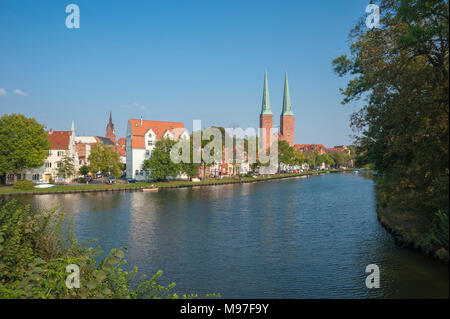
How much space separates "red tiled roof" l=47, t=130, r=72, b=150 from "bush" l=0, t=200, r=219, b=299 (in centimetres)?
7118

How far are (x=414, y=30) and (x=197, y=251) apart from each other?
17.3 metres

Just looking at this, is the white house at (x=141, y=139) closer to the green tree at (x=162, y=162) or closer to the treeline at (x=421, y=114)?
the green tree at (x=162, y=162)

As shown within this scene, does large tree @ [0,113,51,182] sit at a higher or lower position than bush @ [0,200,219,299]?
higher

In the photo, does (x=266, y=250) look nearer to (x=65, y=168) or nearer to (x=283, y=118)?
(x=65, y=168)

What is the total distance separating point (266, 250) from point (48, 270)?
631 inches

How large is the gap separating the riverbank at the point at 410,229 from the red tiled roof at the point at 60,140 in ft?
227

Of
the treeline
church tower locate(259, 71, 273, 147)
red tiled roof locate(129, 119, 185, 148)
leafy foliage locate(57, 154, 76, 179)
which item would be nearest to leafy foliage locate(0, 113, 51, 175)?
leafy foliage locate(57, 154, 76, 179)

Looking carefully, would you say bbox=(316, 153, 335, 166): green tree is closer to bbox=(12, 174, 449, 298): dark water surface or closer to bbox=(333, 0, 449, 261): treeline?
bbox=(12, 174, 449, 298): dark water surface

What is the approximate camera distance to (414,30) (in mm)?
11828

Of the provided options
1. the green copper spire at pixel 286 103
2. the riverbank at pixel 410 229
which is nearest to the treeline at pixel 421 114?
the riverbank at pixel 410 229

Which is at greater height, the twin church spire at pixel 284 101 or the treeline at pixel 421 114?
the twin church spire at pixel 284 101

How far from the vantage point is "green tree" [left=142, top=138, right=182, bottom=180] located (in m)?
72.4

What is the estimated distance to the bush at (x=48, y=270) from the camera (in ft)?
26.9
